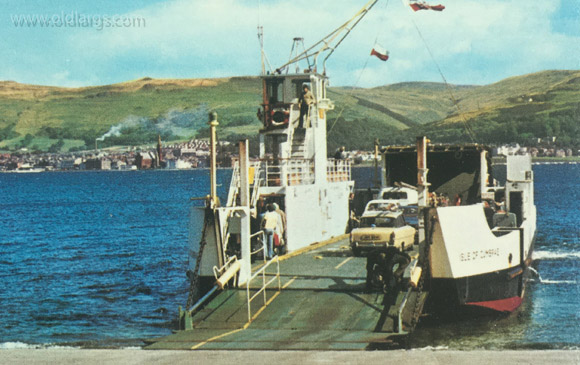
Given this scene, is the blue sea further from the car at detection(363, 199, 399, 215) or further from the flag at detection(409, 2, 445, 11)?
the flag at detection(409, 2, 445, 11)

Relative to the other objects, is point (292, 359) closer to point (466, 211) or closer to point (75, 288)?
point (466, 211)

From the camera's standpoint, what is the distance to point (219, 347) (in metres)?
14.5

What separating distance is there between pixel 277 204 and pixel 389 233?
5.11m

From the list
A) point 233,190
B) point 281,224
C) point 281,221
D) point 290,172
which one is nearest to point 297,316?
point 233,190

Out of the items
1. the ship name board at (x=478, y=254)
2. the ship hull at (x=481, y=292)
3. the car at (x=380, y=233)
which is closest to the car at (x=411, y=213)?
the car at (x=380, y=233)

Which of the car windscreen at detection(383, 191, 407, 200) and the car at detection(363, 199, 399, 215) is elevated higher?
the car windscreen at detection(383, 191, 407, 200)

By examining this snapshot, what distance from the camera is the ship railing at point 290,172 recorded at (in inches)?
1022

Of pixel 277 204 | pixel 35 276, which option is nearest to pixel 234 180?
pixel 277 204

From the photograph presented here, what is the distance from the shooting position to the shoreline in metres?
12.3

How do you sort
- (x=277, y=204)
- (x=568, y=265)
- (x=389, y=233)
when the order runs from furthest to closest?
(x=568, y=265) → (x=277, y=204) → (x=389, y=233)

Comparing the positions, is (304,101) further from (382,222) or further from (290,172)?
(382,222)

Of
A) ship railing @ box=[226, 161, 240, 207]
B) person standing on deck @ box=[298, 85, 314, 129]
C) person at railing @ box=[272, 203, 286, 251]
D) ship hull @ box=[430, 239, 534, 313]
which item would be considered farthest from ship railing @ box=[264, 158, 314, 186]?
ship hull @ box=[430, 239, 534, 313]

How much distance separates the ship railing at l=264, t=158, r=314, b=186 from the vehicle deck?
206 inches

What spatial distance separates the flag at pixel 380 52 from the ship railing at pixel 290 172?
5387 millimetres
